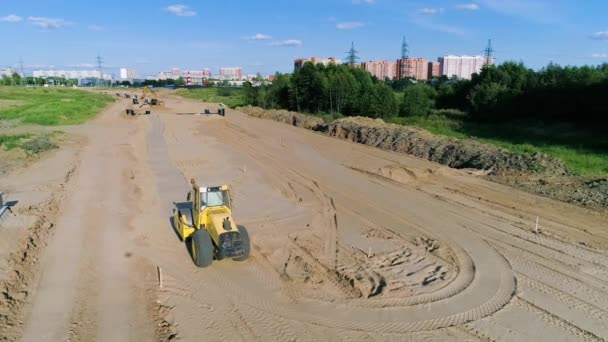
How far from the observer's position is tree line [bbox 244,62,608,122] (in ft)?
A: 133

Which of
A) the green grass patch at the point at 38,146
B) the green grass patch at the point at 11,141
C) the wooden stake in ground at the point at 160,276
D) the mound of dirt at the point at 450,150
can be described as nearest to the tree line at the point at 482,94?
the mound of dirt at the point at 450,150

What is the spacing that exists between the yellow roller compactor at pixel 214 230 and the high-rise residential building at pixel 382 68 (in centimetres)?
14243

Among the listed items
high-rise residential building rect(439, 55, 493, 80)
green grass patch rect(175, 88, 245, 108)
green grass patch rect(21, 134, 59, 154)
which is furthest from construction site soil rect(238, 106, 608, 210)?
high-rise residential building rect(439, 55, 493, 80)

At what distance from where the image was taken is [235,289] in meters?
9.80

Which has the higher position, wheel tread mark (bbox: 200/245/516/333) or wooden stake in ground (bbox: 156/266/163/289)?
wooden stake in ground (bbox: 156/266/163/289)

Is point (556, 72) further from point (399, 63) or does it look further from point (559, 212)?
point (399, 63)

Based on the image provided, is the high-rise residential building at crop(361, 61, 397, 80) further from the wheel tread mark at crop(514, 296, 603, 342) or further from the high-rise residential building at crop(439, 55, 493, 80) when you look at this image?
the wheel tread mark at crop(514, 296, 603, 342)

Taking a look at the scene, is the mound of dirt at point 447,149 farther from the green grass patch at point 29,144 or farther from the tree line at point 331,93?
the green grass patch at point 29,144

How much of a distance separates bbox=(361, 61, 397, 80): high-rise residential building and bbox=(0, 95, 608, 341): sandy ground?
136m

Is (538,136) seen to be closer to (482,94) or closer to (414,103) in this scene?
(482,94)

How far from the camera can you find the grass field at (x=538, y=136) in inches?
912

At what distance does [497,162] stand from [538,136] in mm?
15137

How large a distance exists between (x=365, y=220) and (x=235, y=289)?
5869mm

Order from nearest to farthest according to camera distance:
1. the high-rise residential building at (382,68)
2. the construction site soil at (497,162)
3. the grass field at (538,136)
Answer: the construction site soil at (497,162)
the grass field at (538,136)
the high-rise residential building at (382,68)
